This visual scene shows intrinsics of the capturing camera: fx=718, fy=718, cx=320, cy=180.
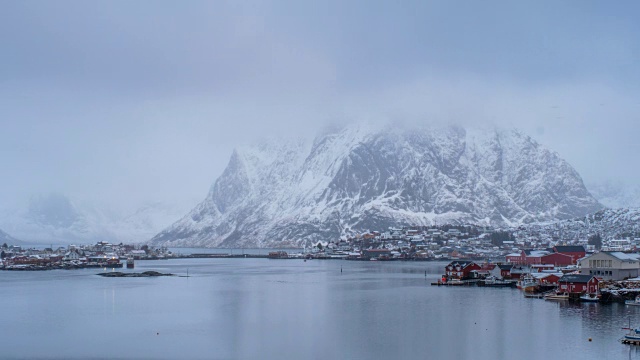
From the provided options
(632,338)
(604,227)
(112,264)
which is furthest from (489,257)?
(632,338)

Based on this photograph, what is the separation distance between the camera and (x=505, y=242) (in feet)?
423

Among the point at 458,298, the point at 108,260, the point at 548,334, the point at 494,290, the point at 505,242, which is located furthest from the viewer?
the point at 505,242

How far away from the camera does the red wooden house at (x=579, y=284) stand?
155 ft

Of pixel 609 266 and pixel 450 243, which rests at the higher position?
pixel 609 266

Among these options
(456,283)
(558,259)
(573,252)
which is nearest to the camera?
(456,283)

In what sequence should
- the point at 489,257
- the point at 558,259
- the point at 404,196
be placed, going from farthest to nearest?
the point at 404,196, the point at 489,257, the point at 558,259

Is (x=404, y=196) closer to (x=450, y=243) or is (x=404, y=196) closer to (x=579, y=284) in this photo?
(x=450, y=243)

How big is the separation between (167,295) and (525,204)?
5943 inches

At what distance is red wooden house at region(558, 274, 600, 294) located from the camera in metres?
47.1

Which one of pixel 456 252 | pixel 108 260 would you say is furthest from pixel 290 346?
pixel 456 252

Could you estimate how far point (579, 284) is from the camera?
47719 millimetres

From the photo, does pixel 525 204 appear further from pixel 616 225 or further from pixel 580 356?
pixel 580 356

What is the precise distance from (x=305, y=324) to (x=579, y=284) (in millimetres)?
21124

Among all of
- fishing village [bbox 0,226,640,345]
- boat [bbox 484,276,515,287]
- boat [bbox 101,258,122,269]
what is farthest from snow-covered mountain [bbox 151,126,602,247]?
boat [bbox 484,276,515,287]
